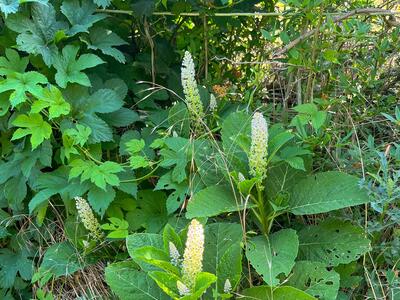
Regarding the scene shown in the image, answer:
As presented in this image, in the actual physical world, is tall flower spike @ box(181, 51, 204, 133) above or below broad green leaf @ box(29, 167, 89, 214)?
above

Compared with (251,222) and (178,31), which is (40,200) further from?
(178,31)

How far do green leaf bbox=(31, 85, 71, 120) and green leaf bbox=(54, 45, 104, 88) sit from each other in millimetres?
43

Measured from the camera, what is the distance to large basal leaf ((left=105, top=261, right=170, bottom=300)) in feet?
6.03

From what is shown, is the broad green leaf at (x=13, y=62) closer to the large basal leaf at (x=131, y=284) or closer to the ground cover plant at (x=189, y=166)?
the ground cover plant at (x=189, y=166)

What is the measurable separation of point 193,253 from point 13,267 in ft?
3.85

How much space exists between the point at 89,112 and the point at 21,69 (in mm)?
314

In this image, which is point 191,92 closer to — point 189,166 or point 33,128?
point 189,166

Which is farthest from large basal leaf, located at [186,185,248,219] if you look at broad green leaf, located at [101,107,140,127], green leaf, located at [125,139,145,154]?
broad green leaf, located at [101,107,140,127]

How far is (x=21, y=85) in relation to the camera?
2.00 m

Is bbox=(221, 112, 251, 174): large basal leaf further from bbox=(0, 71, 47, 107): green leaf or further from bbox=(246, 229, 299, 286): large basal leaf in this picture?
bbox=(0, 71, 47, 107): green leaf

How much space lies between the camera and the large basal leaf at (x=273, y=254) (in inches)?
68.7

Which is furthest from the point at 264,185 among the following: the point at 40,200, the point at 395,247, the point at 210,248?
the point at 40,200

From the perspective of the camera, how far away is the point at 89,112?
219 cm

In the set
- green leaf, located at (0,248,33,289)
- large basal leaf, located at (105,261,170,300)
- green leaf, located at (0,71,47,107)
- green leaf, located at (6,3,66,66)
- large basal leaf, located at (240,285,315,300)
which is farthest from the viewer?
green leaf, located at (0,248,33,289)
